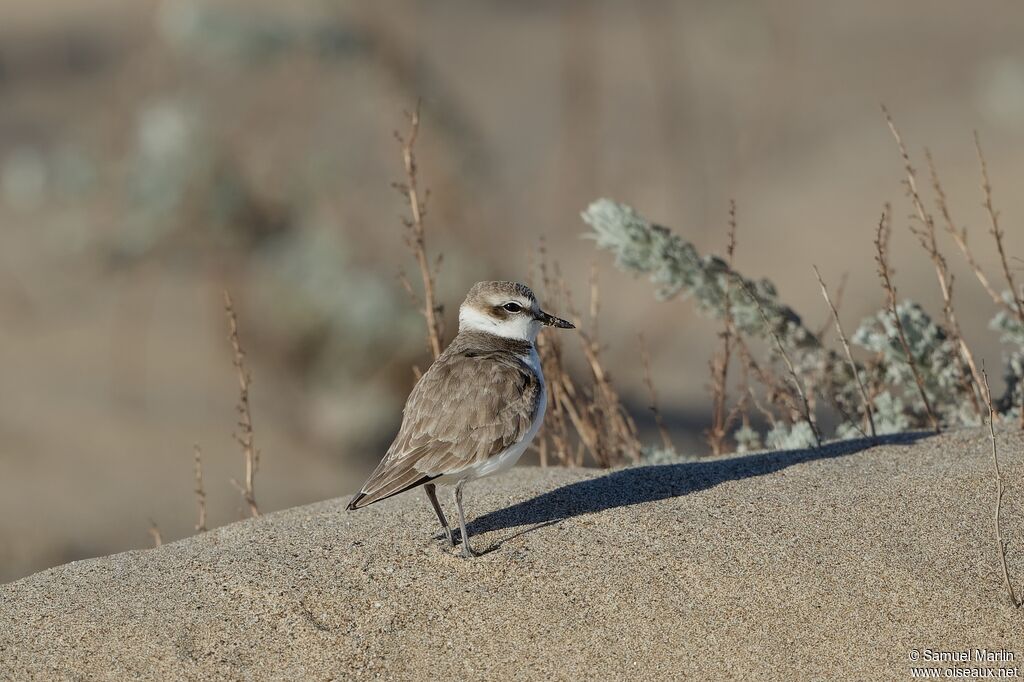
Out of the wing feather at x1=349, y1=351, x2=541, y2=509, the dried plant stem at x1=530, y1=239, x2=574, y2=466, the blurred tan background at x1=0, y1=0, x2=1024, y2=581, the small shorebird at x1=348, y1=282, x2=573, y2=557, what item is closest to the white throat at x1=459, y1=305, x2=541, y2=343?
the small shorebird at x1=348, y1=282, x2=573, y2=557

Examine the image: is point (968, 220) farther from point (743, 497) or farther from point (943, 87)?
point (743, 497)

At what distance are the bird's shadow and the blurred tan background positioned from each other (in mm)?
2751

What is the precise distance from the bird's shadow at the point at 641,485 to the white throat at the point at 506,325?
61 cm

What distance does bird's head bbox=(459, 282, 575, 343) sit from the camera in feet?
15.2

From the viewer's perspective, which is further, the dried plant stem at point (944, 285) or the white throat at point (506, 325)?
the dried plant stem at point (944, 285)

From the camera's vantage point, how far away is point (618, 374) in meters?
10.7

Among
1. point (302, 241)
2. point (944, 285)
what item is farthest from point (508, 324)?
point (302, 241)

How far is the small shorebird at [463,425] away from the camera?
4043mm

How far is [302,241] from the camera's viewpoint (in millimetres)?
10945

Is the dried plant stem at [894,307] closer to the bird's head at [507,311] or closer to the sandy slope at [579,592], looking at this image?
the sandy slope at [579,592]

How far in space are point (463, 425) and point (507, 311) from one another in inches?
26.4

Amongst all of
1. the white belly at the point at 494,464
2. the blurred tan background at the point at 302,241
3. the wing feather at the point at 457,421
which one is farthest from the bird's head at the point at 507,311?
the blurred tan background at the point at 302,241

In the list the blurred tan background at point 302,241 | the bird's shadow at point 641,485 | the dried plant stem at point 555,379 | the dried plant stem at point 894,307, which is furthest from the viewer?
the blurred tan background at point 302,241

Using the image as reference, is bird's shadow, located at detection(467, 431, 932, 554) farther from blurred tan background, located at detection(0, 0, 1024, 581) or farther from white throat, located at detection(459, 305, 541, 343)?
blurred tan background, located at detection(0, 0, 1024, 581)
